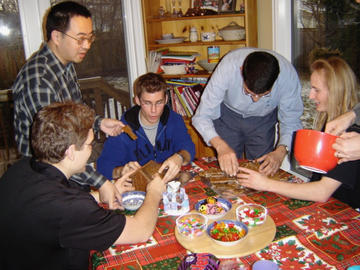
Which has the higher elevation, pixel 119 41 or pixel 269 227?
pixel 119 41

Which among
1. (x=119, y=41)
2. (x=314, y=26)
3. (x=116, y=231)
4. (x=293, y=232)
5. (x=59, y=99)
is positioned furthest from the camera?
(x=119, y=41)

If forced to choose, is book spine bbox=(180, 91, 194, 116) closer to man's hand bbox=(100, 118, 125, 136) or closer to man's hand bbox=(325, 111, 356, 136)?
man's hand bbox=(100, 118, 125, 136)

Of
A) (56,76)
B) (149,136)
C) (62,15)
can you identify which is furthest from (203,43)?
(56,76)

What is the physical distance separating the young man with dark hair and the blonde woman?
1.96 feet

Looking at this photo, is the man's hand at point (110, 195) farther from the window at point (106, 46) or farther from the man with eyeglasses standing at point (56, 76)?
the window at point (106, 46)

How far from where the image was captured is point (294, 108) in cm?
234

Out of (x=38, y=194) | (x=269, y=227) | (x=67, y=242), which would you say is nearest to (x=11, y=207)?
(x=38, y=194)

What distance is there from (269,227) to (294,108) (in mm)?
1185

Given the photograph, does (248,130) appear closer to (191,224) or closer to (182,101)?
(182,101)

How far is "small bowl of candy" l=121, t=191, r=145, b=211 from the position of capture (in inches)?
63.2

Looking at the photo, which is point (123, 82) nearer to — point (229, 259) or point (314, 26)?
point (314, 26)

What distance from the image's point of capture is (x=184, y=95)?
3.51 m

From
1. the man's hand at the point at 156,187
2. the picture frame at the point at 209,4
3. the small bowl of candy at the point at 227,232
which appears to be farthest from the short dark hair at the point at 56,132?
the picture frame at the point at 209,4

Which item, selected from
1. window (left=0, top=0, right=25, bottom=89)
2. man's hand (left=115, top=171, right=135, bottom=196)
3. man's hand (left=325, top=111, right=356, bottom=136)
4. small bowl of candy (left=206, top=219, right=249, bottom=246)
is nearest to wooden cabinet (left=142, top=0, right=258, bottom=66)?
window (left=0, top=0, right=25, bottom=89)
